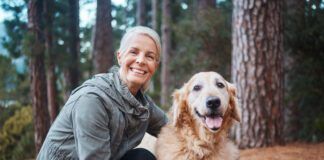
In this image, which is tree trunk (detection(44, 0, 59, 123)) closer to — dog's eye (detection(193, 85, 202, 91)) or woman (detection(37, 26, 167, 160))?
woman (detection(37, 26, 167, 160))

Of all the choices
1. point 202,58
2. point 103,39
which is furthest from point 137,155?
point 202,58

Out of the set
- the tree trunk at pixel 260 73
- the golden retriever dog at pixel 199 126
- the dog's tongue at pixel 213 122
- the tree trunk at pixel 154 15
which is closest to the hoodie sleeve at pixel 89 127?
the golden retriever dog at pixel 199 126

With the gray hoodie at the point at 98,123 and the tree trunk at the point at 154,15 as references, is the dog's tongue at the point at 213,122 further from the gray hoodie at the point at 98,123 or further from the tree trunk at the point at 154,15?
the tree trunk at the point at 154,15

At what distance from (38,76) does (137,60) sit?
4142 millimetres

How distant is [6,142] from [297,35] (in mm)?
5701

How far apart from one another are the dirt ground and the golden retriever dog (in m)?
1.49

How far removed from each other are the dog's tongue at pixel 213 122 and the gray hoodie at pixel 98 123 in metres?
0.53

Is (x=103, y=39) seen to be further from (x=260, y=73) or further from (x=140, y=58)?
(x=140, y=58)

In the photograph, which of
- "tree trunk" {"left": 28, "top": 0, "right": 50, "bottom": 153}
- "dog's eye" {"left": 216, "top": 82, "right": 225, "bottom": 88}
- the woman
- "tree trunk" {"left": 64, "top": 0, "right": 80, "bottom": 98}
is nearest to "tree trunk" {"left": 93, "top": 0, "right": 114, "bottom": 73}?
"tree trunk" {"left": 64, "top": 0, "right": 80, "bottom": 98}

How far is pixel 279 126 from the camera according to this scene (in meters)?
6.03

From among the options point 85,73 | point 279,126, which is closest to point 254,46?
point 279,126

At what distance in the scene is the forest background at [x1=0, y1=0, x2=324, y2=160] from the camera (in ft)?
19.5

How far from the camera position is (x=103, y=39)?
22.1 ft

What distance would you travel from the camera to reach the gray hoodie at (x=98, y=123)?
3.12 metres
